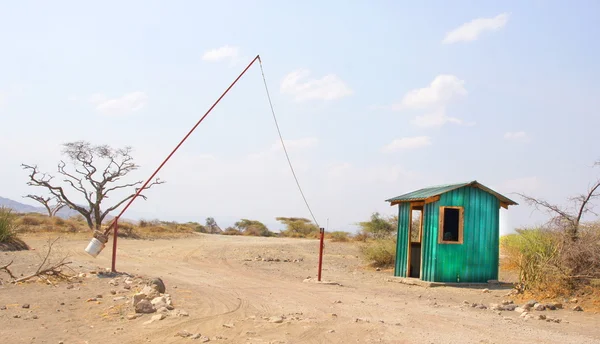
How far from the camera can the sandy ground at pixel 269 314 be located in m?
7.71

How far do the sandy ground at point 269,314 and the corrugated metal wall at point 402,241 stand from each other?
1.61 m

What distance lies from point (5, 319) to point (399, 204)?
11979 mm

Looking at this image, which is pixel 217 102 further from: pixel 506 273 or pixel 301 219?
pixel 301 219

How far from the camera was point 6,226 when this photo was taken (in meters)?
17.2

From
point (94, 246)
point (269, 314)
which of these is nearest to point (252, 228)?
point (94, 246)

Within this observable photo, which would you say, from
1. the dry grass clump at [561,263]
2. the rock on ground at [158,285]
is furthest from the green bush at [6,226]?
the dry grass clump at [561,263]

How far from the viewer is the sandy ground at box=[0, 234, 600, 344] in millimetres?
7711

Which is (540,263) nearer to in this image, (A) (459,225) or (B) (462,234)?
(B) (462,234)

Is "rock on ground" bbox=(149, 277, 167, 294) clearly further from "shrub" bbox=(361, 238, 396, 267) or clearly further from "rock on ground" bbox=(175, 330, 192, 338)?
"shrub" bbox=(361, 238, 396, 267)

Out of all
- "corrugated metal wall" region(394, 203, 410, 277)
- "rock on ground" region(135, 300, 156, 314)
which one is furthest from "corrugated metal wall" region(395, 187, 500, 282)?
"rock on ground" region(135, 300, 156, 314)

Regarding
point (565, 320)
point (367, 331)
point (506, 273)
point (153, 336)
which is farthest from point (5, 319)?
point (506, 273)

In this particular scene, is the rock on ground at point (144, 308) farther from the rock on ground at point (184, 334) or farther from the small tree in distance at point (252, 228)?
the small tree in distance at point (252, 228)

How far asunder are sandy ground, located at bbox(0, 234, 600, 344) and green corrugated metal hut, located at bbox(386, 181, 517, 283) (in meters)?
0.96

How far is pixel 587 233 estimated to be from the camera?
12383mm
